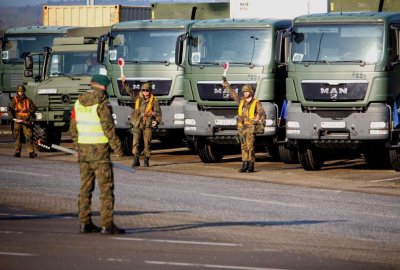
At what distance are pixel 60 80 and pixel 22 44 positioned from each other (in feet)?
17.1

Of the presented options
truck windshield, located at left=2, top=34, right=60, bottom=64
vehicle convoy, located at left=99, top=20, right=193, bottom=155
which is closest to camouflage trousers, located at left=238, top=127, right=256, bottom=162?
vehicle convoy, located at left=99, top=20, right=193, bottom=155

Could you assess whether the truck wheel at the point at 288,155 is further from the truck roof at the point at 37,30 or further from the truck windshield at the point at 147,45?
the truck roof at the point at 37,30

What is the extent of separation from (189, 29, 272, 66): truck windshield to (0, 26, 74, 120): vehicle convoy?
10.5 metres

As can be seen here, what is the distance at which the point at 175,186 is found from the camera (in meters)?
24.7

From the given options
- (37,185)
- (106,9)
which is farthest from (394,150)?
(106,9)

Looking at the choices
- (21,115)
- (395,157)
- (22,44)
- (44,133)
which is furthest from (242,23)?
(22,44)

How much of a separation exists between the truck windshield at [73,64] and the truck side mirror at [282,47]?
8.11 meters

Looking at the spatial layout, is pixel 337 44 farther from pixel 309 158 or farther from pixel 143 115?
pixel 143 115

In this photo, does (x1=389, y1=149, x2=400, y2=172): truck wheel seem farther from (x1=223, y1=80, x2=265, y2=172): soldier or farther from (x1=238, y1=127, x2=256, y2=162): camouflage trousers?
(x1=238, y1=127, x2=256, y2=162): camouflage trousers

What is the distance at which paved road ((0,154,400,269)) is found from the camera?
14.9 metres

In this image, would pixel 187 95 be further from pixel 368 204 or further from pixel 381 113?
pixel 368 204

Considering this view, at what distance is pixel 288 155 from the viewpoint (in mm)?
30516

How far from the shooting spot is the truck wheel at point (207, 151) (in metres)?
30.9

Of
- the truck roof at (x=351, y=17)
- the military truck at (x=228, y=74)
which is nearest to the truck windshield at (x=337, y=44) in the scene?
the truck roof at (x=351, y=17)
